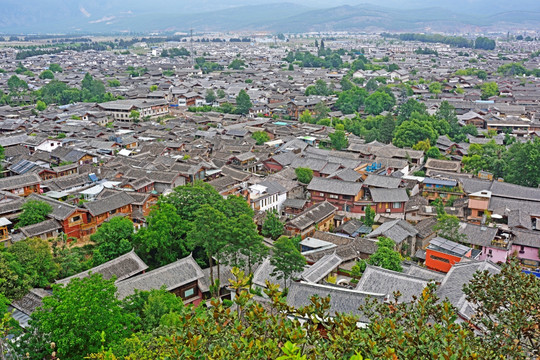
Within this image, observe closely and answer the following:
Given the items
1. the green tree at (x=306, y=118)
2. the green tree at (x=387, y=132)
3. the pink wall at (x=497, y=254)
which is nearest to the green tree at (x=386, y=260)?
the pink wall at (x=497, y=254)

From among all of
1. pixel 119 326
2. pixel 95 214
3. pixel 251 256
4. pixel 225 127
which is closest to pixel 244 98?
pixel 225 127

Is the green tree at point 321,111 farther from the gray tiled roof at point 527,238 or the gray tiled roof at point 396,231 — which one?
the gray tiled roof at point 527,238

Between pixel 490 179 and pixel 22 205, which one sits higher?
pixel 22 205

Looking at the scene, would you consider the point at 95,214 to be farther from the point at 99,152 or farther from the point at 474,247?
the point at 474,247

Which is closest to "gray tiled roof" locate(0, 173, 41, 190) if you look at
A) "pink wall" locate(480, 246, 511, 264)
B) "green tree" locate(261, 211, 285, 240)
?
"green tree" locate(261, 211, 285, 240)

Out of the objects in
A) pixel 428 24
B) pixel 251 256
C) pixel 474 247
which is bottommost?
pixel 474 247

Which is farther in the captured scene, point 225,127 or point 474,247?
point 225,127

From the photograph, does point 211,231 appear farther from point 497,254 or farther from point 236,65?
point 236,65
